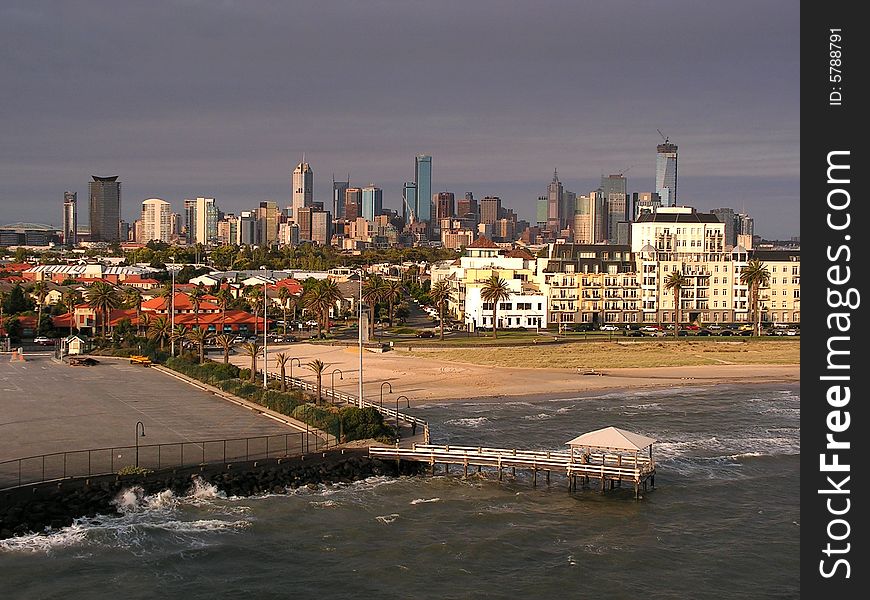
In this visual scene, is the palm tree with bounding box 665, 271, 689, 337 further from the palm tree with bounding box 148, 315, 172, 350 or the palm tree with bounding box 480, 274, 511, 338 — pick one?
the palm tree with bounding box 148, 315, 172, 350

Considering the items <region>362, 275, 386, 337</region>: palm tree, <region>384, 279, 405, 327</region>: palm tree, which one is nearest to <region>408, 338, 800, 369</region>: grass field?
<region>362, 275, 386, 337</region>: palm tree

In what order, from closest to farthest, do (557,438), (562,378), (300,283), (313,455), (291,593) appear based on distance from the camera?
(291,593) → (313,455) → (557,438) → (562,378) → (300,283)

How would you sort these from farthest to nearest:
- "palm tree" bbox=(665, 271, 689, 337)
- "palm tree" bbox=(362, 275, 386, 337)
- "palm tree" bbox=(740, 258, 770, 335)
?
"palm tree" bbox=(740, 258, 770, 335)
"palm tree" bbox=(665, 271, 689, 337)
"palm tree" bbox=(362, 275, 386, 337)

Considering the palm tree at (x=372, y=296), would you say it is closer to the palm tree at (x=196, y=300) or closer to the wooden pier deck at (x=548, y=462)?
the palm tree at (x=196, y=300)
